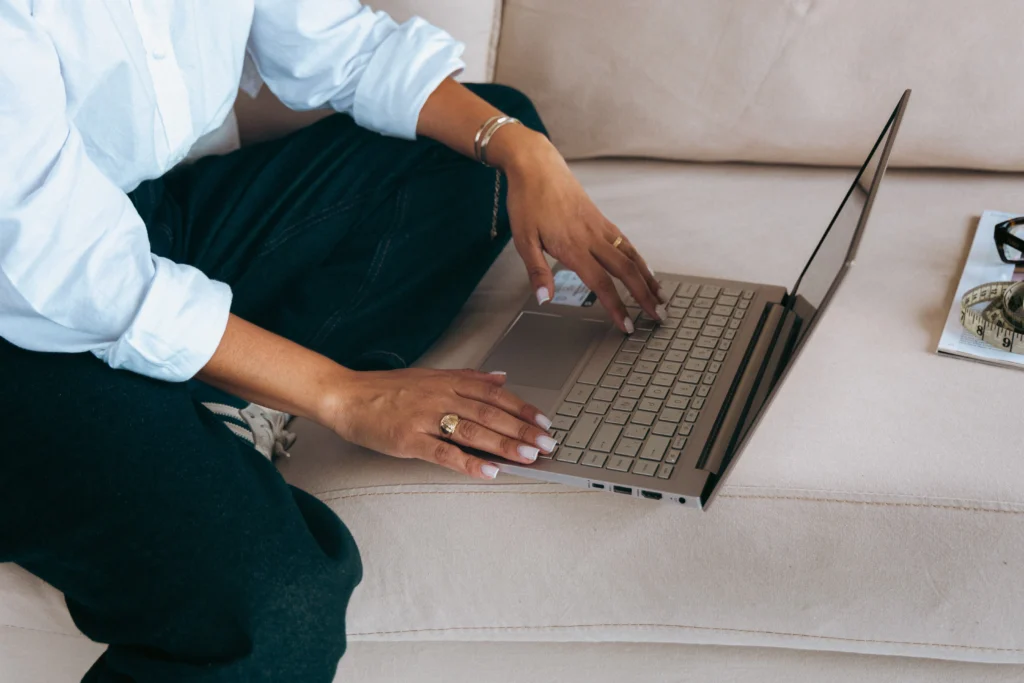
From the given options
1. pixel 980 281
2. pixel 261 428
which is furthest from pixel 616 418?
pixel 980 281

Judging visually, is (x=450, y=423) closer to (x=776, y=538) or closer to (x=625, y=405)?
(x=625, y=405)

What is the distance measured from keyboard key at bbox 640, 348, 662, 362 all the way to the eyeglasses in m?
0.42

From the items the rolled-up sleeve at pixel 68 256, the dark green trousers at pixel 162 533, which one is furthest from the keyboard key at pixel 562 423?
the rolled-up sleeve at pixel 68 256

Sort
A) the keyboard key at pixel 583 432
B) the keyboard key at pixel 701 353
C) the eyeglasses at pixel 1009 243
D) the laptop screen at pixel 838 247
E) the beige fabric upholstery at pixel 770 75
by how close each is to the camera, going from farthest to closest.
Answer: the beige fabric upholstery at pixel 770 75
the eyeglasses at pixel 1009 243
the keyboard key at pixel 701 353
the keyboard key at pixel 583 432
the laptop screen at pixel 838 247

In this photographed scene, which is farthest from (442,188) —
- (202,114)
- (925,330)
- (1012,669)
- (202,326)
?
(1012,669)

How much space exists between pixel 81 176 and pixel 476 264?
1.51ft

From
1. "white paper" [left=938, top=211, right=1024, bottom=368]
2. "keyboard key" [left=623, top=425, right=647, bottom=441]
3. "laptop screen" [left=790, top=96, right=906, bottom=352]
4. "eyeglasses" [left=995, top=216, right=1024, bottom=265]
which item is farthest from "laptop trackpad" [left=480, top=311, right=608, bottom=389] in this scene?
"eyeglasses" [left=995, top=216, right=1024, bottom=265]

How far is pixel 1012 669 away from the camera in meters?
0.88

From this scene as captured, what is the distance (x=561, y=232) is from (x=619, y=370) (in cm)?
18

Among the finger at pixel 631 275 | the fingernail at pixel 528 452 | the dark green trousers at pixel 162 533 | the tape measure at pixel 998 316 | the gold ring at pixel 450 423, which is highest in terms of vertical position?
the tape measure at pixel 998 316

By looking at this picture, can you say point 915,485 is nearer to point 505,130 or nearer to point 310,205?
point 505,130

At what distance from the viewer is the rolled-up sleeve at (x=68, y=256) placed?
752 mm

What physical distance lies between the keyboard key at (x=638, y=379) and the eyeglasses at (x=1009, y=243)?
0.45 metres

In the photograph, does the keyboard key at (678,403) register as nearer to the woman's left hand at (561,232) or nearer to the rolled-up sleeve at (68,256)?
the woman's left hand at (561,232)
